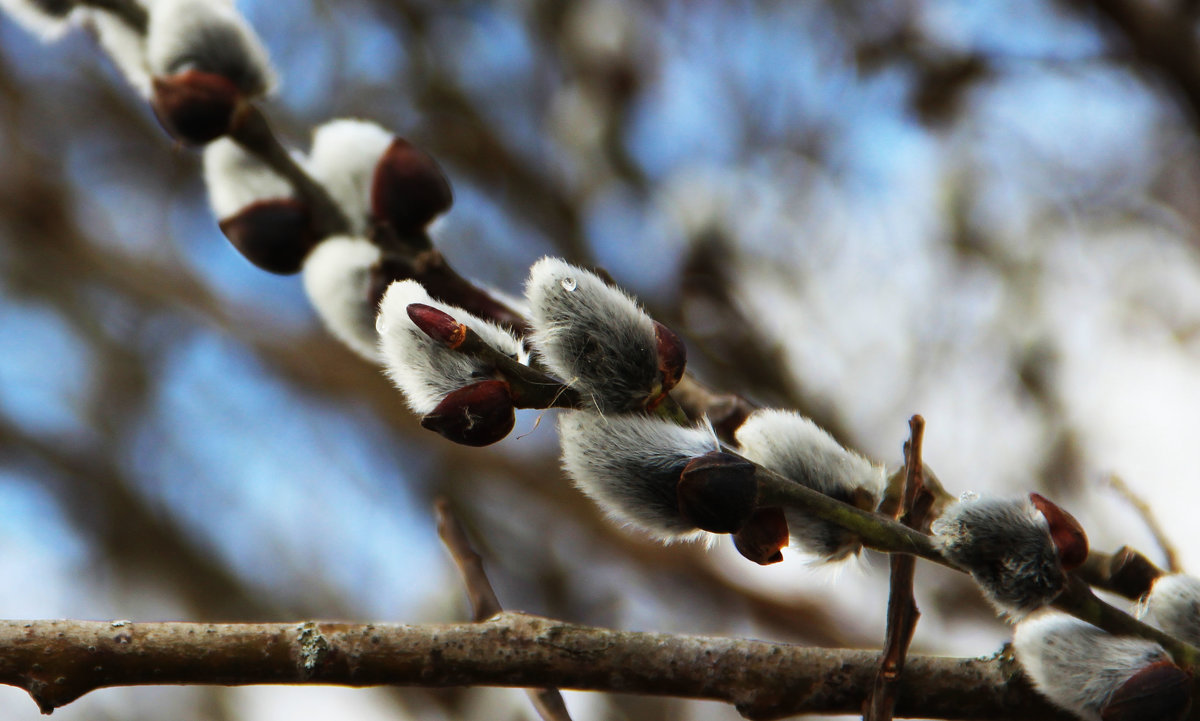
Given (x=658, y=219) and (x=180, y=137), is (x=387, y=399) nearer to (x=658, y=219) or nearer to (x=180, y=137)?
(x=658, y=219)

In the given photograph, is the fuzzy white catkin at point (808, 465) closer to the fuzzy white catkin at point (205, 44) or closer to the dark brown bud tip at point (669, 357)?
the dark brown bud tip at point (669, 357)

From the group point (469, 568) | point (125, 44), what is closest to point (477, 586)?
point (469, 568)

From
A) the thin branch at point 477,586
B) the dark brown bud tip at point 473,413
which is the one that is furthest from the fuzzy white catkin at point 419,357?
the thin branch at point 477,586

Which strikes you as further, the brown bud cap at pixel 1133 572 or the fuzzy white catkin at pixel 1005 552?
the brown bud cap at pixel 1133 572

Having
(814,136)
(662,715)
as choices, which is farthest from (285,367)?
(814,136)

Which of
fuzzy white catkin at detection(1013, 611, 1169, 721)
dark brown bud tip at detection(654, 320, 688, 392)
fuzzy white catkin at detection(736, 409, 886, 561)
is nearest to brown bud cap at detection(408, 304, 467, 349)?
dark brown bud tip at detection(654, 320, 688, 392)

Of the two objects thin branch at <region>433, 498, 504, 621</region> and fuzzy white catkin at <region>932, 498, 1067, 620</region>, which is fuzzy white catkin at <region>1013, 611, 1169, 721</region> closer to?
fuzzy white catkin at <region>932, 498, 1067, 620</region>
